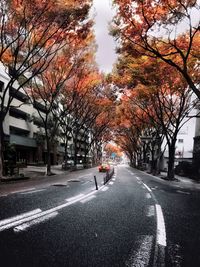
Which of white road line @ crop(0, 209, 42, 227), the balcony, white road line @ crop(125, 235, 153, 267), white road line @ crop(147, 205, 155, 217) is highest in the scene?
the balcony

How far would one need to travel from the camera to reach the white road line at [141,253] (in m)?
3.90

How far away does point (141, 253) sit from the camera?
14.2 ft

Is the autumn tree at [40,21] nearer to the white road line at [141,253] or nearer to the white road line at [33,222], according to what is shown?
the white road line at [33,222]

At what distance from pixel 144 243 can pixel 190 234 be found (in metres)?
1.37

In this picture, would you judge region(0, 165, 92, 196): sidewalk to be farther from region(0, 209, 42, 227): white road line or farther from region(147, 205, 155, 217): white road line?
region(147, 205, 155, 217): white road line

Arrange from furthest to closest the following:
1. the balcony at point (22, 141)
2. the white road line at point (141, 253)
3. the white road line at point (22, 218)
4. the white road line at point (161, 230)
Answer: the balcony at point (22, 141) < the white road line at point (22, 218) < the white road line at point (161, 230) < the white road line at point (141, 253)

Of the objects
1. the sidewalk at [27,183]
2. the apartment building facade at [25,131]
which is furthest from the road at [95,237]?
the apartment building facade at [25,131]

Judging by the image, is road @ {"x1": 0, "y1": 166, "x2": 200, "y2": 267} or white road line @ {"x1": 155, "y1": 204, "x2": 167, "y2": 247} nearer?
road @ {"x1": 0, "y1": 166, "x2": 200, "y2": 267}

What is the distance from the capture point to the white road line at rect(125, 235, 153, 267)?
3900 millimetres

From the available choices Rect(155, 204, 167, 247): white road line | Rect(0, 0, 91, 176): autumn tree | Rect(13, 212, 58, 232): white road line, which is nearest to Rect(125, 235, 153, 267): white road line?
Rect(155, 204, 167, 247): white road line

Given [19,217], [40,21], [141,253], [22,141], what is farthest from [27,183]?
[22,141]

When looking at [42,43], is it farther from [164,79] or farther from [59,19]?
[164,79]

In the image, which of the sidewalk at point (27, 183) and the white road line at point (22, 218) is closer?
the white road line at point (22, 218)

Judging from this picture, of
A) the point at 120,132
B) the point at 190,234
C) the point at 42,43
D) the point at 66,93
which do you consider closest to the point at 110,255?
the point at 190,234
